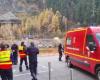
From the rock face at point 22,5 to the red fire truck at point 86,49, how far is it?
130 metres

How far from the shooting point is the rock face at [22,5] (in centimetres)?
15325

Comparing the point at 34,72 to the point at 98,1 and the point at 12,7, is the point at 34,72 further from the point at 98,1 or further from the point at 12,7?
the point at 12,7

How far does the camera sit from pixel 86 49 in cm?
1773

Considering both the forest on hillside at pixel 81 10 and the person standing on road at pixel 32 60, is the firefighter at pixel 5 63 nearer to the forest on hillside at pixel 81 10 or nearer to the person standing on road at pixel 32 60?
the person standing on road at pixel 32 60

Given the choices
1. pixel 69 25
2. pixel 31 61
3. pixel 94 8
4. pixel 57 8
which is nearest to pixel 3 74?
pixel 31 61

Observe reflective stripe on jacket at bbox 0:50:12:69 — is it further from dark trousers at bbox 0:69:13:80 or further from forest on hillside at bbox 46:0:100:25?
forest on hillside at bbox 46:0:100:25

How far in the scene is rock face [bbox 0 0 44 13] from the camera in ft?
503

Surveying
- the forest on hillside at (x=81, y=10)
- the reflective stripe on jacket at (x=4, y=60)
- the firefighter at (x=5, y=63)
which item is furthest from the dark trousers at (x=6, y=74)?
the forest on hillside at (x=81, y=10)

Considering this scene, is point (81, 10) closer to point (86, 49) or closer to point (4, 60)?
point (86, 49)

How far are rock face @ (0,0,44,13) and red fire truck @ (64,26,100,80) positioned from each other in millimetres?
129782

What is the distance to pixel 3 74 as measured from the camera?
13.6m

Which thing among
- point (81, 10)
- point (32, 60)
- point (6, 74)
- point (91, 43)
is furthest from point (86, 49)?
point (81, 10)

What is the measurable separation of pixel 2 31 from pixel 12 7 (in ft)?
240

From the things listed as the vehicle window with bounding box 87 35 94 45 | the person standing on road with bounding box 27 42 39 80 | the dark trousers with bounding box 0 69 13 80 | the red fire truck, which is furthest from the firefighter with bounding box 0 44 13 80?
the vehicle window with bounding box 87 35 94 45
